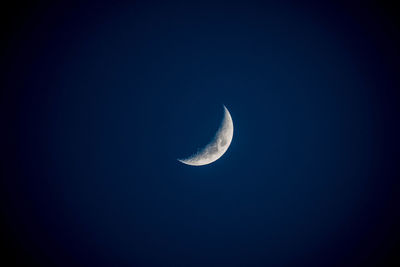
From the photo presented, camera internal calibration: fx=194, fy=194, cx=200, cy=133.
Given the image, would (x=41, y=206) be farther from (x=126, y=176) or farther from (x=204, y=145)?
(x=204, y=145)

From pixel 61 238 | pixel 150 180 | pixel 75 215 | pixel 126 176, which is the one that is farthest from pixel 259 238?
pixel 61 238

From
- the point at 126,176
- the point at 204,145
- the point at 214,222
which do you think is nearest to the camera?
the point at 204,145

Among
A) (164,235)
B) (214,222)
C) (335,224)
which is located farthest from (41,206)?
(335,224)

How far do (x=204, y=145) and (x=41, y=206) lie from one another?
32.1 feet

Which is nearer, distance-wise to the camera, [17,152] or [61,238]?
[17,152]

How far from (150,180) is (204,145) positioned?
14.1 feet

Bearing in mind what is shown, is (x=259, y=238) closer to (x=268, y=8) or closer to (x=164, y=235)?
(x=164, y=235)

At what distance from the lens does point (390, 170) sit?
8.55 metres

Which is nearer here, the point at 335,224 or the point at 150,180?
the point at 150,180

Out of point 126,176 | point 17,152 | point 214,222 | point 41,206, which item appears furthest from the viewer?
point 214,222

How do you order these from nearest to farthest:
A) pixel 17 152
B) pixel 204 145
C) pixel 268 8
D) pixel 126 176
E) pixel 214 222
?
pixel 204 145, pixel 268 8, pixel 17 152, pixel 126 176, pixel 214 222

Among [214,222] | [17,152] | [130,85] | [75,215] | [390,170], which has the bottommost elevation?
[390,170]

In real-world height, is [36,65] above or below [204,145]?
above

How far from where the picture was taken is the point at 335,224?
10.7 metres
